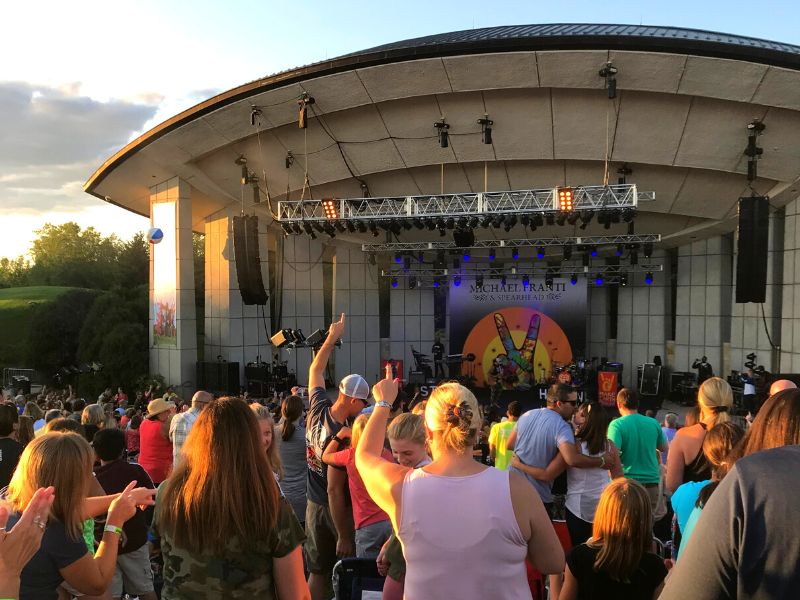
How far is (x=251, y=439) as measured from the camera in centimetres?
202

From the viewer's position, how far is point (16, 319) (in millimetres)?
31500

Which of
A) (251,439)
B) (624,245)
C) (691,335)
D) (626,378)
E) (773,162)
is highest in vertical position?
(773,162)

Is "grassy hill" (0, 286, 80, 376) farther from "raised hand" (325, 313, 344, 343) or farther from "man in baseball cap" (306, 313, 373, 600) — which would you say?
"raised hand" (325, 313, 344, 343)

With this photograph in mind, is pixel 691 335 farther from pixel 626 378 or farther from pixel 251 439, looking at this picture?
pixel 251 439

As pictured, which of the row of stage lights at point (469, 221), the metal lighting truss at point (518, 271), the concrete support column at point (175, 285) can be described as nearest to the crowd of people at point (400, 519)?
the row of stage lights at point (469, 221)

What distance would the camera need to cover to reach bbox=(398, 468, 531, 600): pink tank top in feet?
5.96

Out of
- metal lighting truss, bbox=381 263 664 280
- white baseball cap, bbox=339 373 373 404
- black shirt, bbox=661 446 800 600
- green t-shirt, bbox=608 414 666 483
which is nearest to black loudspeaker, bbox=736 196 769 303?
metal lighting truss, bbox=381 263 664 280

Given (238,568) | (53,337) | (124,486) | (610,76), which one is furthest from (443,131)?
(53,337)

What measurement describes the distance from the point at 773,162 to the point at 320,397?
14490 millimetres

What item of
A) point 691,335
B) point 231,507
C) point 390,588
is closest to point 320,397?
point 390,588

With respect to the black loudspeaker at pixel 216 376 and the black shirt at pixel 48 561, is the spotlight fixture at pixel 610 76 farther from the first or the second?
the black loudspeaker at pixel 216 376

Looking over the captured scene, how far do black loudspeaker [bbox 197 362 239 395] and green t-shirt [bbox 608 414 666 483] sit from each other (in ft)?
51.7

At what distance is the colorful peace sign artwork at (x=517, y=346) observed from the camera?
2119 cm

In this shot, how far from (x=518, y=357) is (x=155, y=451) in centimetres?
1757
